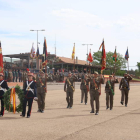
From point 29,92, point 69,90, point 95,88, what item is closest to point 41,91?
point 29,92

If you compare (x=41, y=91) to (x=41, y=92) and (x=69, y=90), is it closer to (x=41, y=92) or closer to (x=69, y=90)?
(x=41, y=92)

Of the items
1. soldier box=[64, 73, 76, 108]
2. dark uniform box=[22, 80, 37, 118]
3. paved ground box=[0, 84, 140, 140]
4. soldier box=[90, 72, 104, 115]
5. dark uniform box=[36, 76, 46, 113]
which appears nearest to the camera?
paved ground box=[0, 84, 140, 140]

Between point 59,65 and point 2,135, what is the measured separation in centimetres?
6204

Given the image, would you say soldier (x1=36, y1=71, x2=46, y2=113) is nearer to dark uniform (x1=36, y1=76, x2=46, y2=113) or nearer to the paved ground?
dark uniform (x1=36, y1=76, x2=46, y2=113)

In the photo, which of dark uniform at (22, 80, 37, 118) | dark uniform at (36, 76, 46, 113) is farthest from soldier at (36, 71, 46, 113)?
dark uniform at (22, 80, 37, 118)

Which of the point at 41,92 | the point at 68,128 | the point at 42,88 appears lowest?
the point at 68,128

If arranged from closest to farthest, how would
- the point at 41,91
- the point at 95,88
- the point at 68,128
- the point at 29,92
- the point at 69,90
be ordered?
the point at 68,128
the point at 29,92
the point at 95,88
the point at 41,91
the point at 69,90

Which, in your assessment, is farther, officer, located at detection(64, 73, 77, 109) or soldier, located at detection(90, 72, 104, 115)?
officer, located at detection(64, 73, 77, 109)

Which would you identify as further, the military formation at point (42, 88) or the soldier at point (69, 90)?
the soldier at point (69, 90)

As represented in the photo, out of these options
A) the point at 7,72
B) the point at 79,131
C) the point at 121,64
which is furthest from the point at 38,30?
the point at 121,64

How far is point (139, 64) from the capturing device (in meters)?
149

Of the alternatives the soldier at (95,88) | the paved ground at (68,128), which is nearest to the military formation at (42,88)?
the soldier at (95,88)

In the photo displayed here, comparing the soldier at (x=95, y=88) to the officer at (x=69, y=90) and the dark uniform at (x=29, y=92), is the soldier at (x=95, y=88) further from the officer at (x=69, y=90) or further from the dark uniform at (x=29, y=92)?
the dark uniform at (x=29, y=92)

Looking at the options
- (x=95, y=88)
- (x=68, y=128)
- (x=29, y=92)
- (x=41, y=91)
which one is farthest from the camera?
(x=41, y=91)
